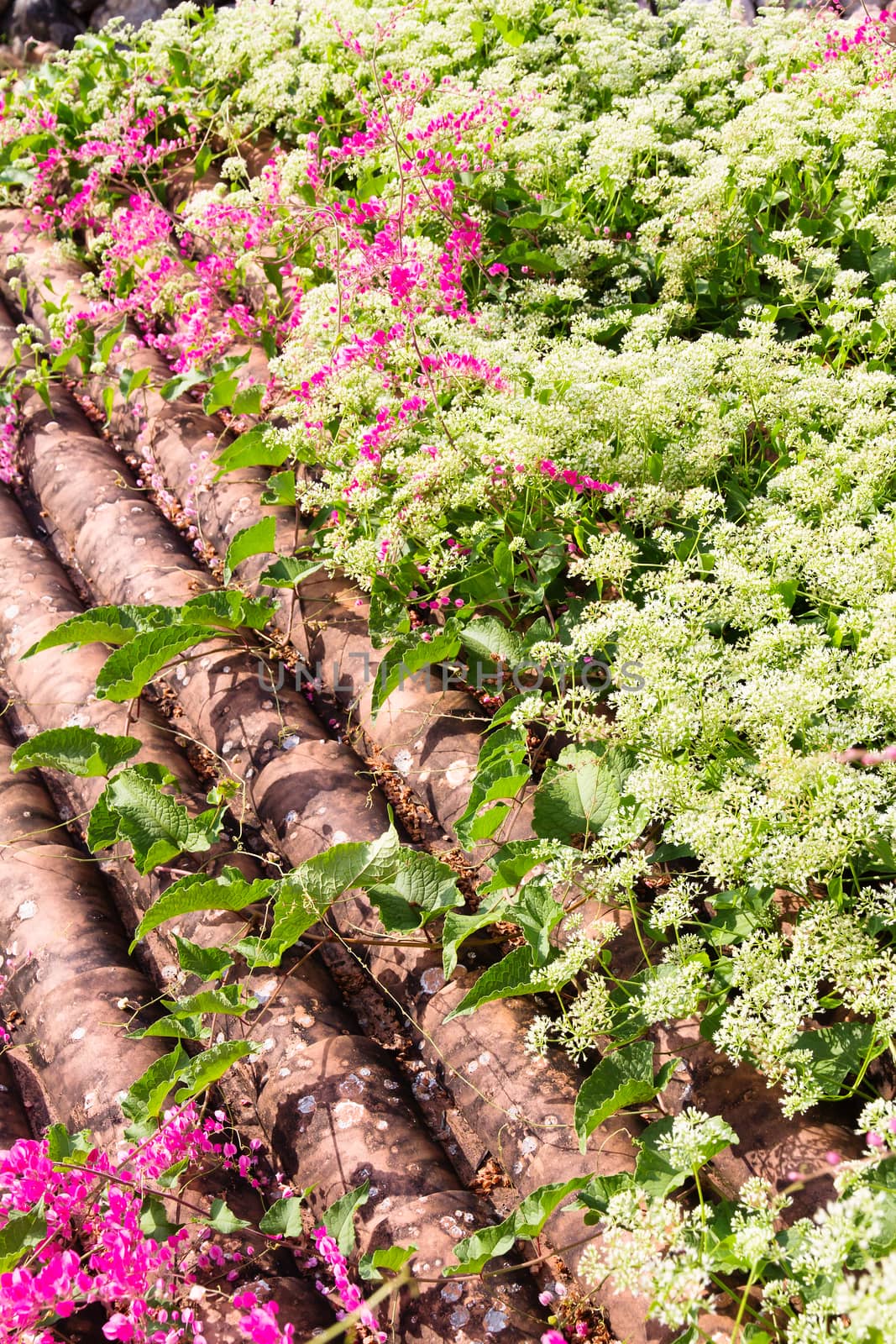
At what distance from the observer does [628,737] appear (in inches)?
133

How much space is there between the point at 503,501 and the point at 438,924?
73.4 inches

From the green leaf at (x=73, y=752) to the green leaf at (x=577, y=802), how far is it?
1813 mm

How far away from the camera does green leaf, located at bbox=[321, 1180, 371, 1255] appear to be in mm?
2910

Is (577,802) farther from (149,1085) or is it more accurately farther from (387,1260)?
(149,1085)

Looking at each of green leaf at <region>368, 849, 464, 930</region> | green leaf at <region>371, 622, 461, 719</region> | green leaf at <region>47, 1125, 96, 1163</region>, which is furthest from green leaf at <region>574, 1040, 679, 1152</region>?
green leaf at <region>371, 622, 461, 719</region>

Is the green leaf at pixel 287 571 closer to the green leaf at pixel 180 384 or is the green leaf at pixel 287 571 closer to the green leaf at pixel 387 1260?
the green leaf at pixel 180 384

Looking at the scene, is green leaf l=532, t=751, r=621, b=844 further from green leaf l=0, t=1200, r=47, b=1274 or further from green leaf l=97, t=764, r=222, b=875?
green leaf l=0, t=1200, r=47, b=1274

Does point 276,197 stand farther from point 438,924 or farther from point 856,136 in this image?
point 438,924

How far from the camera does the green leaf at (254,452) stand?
525 cm

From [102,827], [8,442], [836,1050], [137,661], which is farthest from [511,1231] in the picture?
[8,442]

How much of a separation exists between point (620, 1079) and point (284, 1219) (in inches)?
44.5

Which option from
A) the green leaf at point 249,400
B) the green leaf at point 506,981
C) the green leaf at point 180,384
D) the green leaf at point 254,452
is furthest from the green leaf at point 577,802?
the green leaf at point 180,384

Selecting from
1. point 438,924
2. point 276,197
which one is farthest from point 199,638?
point 276,197

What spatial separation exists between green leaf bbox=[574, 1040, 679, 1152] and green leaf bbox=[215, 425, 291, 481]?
11.4 feet
